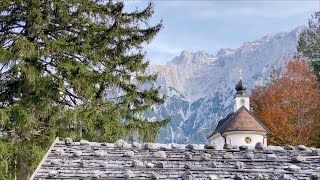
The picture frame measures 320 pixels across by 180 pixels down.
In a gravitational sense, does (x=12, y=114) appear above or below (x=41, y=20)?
below

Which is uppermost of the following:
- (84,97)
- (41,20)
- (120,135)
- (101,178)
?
(41,20)

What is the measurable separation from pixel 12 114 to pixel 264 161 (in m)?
12.8

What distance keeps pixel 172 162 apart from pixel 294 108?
42.0 meters

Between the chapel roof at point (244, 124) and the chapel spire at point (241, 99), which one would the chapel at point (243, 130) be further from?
the chapel spire at point (241, 99)

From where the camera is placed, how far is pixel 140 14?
73.9ft

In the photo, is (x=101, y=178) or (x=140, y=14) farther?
(x=140, y=14)

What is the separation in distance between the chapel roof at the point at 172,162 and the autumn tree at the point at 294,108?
37209 mm

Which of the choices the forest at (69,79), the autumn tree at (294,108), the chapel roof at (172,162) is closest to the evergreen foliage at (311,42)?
the autumn tree at (294,108)

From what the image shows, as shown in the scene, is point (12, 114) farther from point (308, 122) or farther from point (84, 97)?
point (308, 122)

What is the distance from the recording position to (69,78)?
19.1 metres

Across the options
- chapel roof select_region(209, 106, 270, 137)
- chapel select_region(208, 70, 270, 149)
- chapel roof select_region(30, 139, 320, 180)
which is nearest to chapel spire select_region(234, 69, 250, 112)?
chapel select_region(208, 70, 270, 149)

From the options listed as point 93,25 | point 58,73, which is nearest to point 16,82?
point 58,73

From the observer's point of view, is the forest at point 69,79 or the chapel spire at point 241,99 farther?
the chapel spire at point 241,99

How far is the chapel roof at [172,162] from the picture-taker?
276 inches
